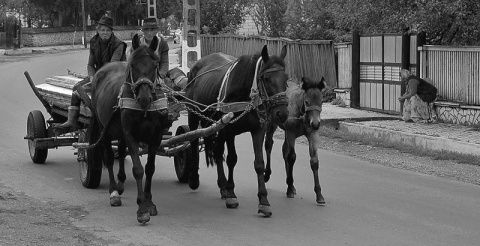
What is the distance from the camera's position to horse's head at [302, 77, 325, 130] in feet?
34.1

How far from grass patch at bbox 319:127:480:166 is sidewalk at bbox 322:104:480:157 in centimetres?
30

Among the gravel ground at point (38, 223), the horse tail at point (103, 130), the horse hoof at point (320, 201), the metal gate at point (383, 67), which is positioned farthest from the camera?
the metal gate at point (383, 67)

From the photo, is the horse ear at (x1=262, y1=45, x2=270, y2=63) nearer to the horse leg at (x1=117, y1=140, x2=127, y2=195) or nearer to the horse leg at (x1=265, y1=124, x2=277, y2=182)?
the horse leg at (x1=265, y1=124, x2=277, y2=182)

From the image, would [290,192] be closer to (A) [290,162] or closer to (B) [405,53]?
(A) [290,162]

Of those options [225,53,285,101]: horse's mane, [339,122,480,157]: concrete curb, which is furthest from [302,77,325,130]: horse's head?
[339,122,480,157]: concrete curb

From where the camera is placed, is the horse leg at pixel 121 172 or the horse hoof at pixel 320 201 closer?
→ the horse hoof at pixel 320 201

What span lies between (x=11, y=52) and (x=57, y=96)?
53.5 m

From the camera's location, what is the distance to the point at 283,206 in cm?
1045

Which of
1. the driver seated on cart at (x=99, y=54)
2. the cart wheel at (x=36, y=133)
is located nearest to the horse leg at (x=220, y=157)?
the driver seated on cart at (x=99, y=54)

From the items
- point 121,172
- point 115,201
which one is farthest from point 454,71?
point 115,201

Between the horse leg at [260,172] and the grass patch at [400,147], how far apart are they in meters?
5.56

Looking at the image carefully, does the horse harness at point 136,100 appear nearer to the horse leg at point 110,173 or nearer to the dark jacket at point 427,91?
the horse leg at point 110,173

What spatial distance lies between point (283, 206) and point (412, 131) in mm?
7667

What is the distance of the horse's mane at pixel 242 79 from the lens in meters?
10.0
